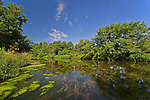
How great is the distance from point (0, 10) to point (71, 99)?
18707 millimetres

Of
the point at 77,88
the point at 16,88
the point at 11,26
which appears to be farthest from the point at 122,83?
the point at 11,26

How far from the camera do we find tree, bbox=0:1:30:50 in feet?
38.5

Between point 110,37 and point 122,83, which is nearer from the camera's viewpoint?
point 122,83

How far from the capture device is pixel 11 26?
12.0 meters

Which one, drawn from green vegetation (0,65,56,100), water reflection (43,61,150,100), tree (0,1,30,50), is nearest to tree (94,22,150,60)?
water reflection (43,61,150,100)

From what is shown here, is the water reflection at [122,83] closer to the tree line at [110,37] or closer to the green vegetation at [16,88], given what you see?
the green vegetation at [16,88]

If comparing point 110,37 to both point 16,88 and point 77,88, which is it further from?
point 16,88

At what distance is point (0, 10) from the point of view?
11891 millimetres

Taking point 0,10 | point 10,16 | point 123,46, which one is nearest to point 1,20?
point 10,16

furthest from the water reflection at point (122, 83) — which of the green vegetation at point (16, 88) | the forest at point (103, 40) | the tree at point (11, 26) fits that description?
the tree at point (11, 26)

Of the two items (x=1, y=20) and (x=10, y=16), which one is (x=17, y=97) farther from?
(x=10, y=16)

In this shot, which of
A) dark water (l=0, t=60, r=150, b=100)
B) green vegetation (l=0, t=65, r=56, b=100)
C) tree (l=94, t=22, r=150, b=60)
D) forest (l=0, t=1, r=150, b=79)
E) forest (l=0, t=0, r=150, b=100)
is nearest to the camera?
dark water (l=0, t=60, r=150, b=100)

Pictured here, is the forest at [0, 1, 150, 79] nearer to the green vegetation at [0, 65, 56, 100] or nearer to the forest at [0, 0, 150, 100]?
the forest at [0, 0, 150, 100]

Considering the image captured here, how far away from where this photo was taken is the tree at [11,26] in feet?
38.5
